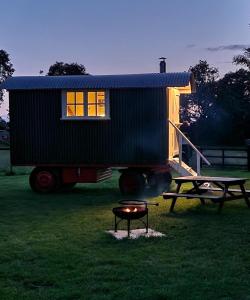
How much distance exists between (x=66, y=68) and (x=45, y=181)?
61044 mm

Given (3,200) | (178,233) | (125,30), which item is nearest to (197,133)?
(125,30)

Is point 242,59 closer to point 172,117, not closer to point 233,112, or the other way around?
point 233,112

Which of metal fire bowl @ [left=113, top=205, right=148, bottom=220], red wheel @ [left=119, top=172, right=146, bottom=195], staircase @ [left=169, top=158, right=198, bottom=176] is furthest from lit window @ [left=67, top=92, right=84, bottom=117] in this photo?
metal fire bowl @ [left=113, top=205, right=148, bottom=220]

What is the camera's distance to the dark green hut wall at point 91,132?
16.2 m

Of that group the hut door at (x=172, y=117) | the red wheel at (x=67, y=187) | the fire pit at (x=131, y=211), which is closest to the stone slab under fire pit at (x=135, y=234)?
the fire pit at (x=131, y=211)

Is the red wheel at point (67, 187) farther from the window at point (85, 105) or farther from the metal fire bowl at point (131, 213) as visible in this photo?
the metal fire bowl at point (131, 213)

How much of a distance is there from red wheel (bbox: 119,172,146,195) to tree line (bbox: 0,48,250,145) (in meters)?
37.7

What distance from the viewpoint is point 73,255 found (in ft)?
25.8

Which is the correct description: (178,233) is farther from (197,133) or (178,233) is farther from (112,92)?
(197,133)

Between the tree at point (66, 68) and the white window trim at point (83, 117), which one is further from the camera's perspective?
the tree at point (66, 68)

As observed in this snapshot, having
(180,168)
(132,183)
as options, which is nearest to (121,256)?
(132,183)

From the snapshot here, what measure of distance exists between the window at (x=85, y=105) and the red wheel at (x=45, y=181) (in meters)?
1.72

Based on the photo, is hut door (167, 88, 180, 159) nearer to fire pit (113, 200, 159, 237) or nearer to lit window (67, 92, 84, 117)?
lit window (67, 92, 84, 117)

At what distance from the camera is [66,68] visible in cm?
7644
